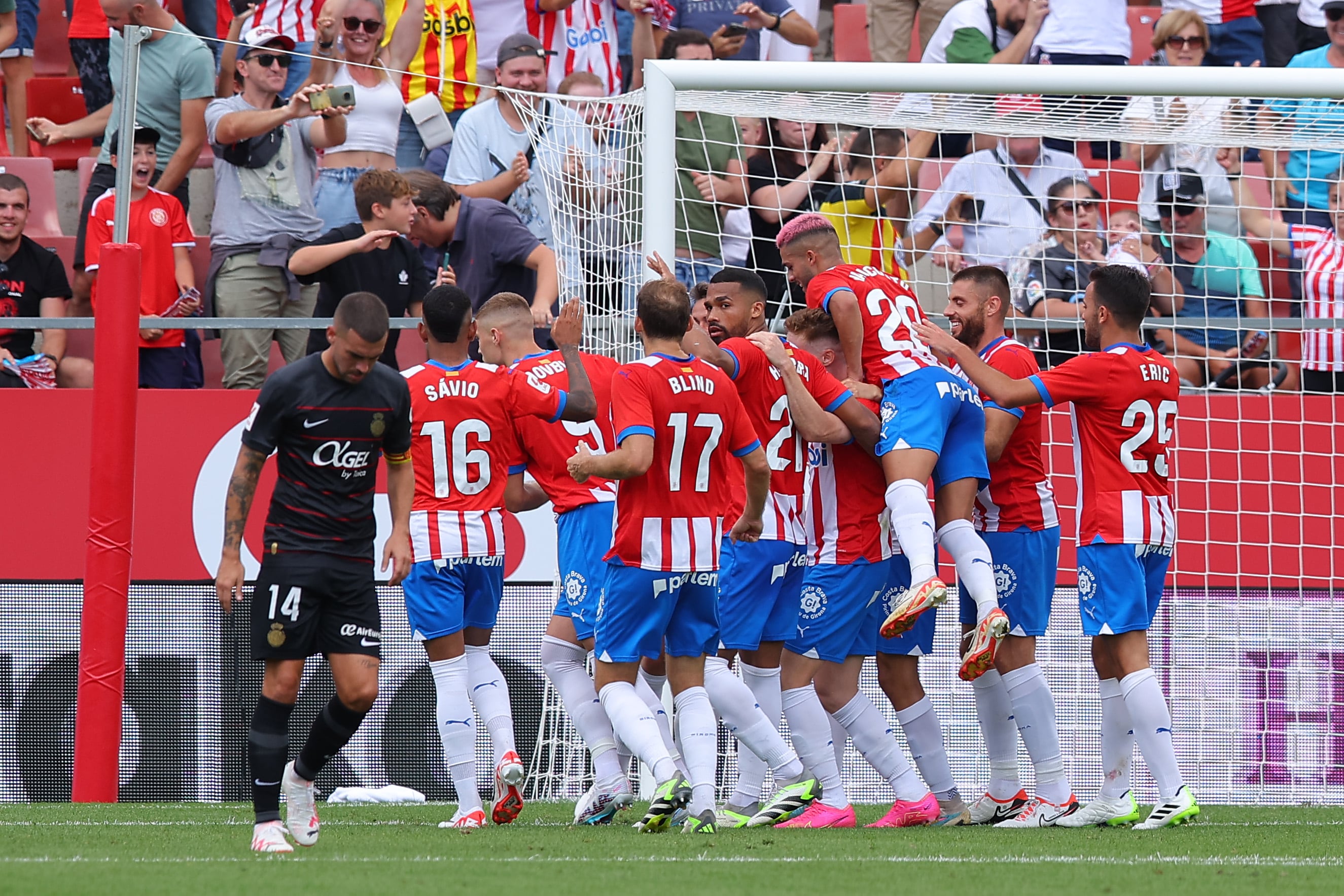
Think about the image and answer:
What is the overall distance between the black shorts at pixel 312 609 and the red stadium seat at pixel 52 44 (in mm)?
Result: 8678

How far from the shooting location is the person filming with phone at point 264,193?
10.4 m

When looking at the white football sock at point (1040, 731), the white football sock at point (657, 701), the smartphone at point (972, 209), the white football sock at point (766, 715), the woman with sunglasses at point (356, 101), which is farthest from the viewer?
the woman with sunglasses at point (356, 101)

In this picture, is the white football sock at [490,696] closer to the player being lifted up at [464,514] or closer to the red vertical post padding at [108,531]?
the player being lifted up at [464,514]

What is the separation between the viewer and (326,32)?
36.9 feet

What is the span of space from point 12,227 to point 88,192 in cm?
57

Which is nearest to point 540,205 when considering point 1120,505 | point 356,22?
point 356,22

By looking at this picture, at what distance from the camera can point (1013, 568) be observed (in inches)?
298

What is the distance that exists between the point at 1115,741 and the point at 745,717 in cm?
182

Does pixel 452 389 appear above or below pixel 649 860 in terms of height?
above

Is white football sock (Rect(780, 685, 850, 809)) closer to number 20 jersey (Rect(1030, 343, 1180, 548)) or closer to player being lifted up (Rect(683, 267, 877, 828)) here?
player being lifted up (Rect(683, 267, 877, 828))

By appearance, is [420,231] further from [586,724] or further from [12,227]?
[586,724]

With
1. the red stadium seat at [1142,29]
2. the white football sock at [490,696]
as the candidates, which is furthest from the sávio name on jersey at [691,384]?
the red stadium seat at [1142,29]

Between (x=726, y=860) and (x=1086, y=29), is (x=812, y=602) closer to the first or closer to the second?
(x=726, y=860)

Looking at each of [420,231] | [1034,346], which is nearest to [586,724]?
[420,231]
